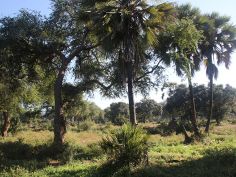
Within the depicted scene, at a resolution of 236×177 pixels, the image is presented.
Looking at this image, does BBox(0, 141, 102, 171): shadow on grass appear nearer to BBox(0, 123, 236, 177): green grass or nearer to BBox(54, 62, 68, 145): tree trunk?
BBox(0, 123, 236, 177): green grass

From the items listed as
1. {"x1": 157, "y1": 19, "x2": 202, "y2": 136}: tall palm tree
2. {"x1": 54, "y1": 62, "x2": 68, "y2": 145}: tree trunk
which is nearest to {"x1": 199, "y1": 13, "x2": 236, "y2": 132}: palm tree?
{"x1": 157, "y1": 19, "x2": 202, "y2": 136}: tall palm tree

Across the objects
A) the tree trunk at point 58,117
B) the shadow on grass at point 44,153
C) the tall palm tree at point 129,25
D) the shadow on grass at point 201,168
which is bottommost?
the shadow on grass at point 201,168

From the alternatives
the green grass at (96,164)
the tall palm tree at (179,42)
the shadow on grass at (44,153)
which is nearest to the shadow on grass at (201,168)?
the green grass at (96,164)

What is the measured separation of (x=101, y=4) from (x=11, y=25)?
8.09 meters

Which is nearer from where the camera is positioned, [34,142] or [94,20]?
[94,20]

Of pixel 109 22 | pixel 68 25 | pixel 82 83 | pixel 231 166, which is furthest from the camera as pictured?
pixel 82 83

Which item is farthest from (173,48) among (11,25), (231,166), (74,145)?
(231,166)

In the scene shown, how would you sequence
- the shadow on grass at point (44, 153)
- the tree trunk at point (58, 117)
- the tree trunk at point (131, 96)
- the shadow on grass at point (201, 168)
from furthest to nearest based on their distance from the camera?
the tree trunk at point (58, 117) → the shadow on grass at point (44, 153) → the tree trunk at point (131, 96) → the shadow on grass at point (201, 168)

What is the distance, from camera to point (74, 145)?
22.4 meters

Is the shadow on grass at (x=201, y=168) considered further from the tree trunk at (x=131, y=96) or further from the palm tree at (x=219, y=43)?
the palm tree at (x=219, y=43)

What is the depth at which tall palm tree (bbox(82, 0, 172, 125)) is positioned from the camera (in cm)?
1664

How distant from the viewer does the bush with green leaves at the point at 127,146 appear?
44.9 ft

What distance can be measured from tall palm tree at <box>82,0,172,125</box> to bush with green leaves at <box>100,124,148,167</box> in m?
2.25

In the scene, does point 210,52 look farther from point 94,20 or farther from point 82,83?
point 94,20
